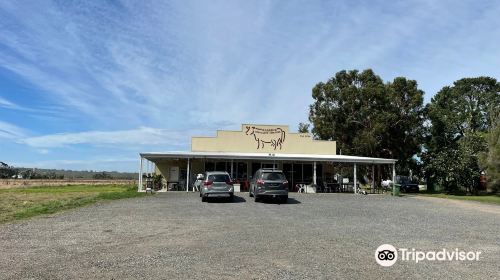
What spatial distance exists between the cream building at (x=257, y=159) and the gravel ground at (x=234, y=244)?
1655 centimetres

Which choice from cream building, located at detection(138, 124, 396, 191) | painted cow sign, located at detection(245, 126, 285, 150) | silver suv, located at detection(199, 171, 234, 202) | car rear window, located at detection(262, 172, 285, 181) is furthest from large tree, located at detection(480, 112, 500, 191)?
silver suv, located at detection(199, 171, 234, 202)

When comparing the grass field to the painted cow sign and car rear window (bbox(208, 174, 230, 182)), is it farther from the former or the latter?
the painted cow sign

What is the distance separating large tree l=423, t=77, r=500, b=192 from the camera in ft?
127

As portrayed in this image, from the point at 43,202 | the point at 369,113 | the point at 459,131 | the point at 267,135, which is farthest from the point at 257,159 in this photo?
the point at 459,131

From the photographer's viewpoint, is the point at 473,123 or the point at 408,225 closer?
the point at 408,225

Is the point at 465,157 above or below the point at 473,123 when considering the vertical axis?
below

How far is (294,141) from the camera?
37125 millimetres

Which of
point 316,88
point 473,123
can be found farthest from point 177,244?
point 473,123

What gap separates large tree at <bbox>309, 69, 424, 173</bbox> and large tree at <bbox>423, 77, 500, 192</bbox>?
9.46 feet

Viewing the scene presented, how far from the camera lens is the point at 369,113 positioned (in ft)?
141

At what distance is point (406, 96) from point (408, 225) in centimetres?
3345

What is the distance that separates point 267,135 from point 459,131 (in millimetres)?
28109

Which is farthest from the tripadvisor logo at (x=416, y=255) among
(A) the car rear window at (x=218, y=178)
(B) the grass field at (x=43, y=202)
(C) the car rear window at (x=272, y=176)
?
(A) the car rear window at (x=218, y=178)

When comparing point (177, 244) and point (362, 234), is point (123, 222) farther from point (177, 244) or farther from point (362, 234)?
point (362, 234)
